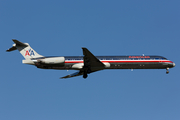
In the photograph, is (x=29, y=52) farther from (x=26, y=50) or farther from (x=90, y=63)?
(x=90, y=63)

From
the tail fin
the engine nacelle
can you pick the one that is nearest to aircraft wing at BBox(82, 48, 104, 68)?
the engine nacelle

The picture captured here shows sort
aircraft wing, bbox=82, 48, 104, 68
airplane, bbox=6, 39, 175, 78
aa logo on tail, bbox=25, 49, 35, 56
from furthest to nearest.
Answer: aa logo on tail, bbox=25, 49, 35, 56
airplane, bbox=6, 39, 175, 78
aircraft wing, bbox=82, 48, 104, 68

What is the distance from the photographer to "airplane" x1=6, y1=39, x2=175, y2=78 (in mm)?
37334

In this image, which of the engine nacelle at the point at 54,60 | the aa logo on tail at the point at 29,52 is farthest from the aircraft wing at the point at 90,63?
the aa logo on tail at the point at 29,52

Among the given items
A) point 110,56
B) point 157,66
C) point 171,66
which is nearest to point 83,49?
point 110,56

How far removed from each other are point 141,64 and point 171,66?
5594mm

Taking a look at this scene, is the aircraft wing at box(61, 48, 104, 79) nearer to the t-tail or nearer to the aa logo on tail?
the t-tail

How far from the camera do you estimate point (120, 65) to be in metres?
39.6

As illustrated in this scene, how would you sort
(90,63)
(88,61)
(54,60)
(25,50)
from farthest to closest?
(25,50) < (90,63) < (88,61) < (54,60)

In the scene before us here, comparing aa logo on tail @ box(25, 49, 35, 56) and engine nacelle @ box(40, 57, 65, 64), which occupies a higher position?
aa logo on tail @ box(25, 49, 35, 56)

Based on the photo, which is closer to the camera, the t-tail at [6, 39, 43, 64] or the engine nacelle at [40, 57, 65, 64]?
the engine nacelle at [40, 57, 65, 64]

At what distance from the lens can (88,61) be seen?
3772 centimetres

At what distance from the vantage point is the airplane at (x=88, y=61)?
37.3m

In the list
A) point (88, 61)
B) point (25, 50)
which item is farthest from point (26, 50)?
point (88, 61)
